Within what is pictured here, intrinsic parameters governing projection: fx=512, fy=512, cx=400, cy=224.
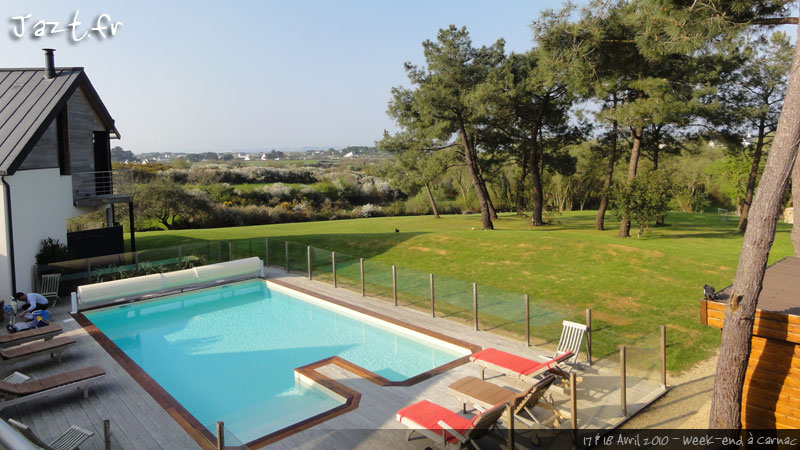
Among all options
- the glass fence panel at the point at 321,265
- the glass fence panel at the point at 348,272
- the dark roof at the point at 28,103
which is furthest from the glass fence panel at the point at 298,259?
the dark roof at the point at 28,103

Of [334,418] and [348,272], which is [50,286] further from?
[334,418]

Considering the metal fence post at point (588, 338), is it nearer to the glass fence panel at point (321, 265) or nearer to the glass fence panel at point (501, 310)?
the glass fence panel at point (501, 310)

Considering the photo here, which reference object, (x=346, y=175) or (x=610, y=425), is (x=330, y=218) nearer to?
(x=346, y=175)

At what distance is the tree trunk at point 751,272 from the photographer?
6.06 m

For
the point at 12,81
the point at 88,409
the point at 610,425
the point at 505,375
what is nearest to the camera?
the point at 610,425

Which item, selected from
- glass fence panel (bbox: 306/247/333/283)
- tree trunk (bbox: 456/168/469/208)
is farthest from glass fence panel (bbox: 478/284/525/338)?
tree trunk (bbox: 456/168/469/208)

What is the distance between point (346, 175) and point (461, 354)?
4638 cm

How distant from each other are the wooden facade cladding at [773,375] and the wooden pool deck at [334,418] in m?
1.32

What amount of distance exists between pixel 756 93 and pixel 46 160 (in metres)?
28.9

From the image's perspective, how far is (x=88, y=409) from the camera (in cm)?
730

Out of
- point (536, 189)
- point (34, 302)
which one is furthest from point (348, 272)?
point (536, 189)

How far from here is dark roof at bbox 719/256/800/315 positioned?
6.41m

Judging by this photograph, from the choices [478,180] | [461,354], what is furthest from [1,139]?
[478,180]

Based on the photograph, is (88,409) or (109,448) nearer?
(109,448)
